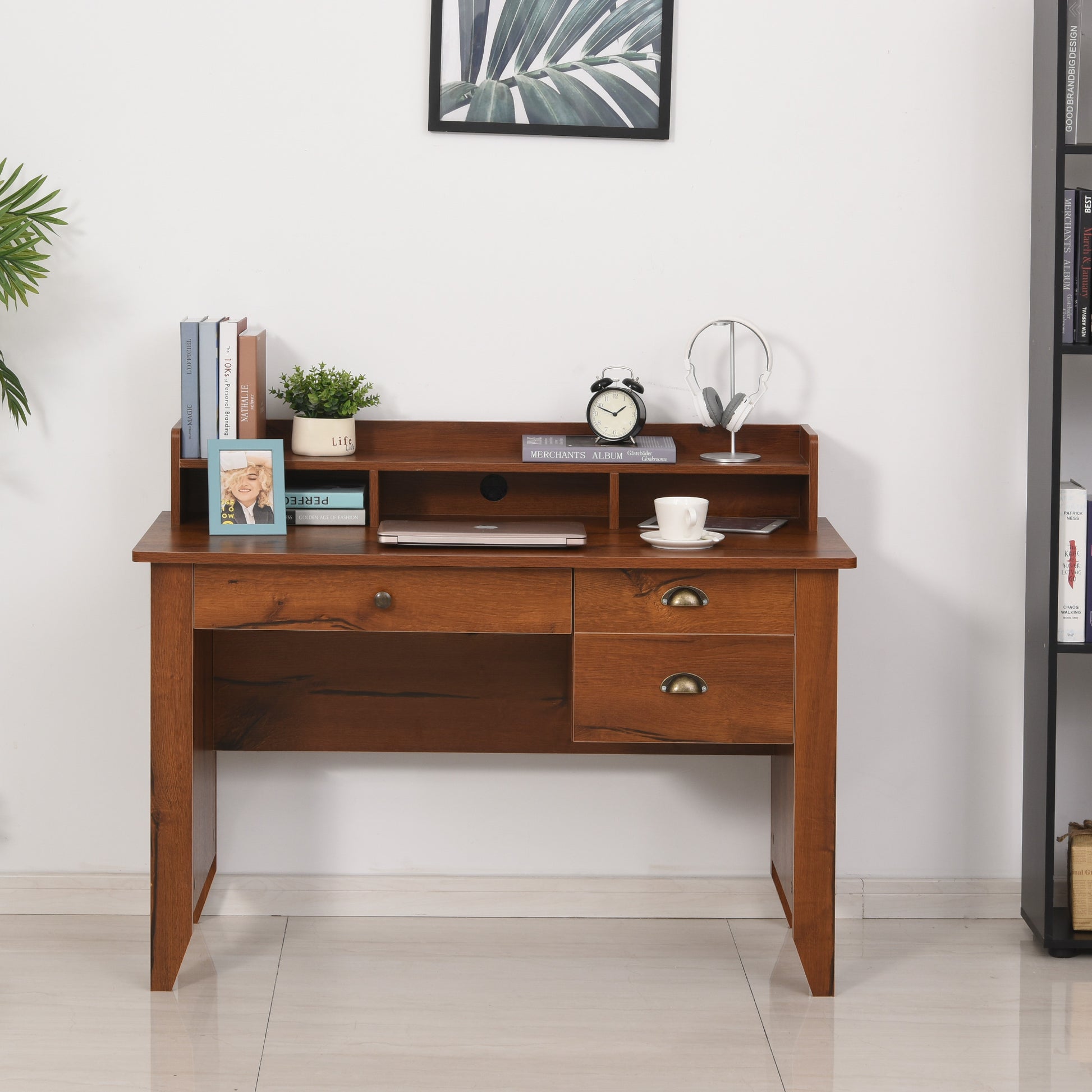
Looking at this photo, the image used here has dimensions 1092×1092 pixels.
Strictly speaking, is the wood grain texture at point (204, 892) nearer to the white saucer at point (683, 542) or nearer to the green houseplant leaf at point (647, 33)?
the white saucer at point (683, 542)

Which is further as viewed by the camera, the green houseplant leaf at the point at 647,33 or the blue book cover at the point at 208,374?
the green houseplant leaf at the point at 647,33

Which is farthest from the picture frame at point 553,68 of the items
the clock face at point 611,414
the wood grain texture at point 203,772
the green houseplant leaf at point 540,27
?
the wood grain texture at point 203,772

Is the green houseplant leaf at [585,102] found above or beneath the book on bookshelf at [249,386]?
above

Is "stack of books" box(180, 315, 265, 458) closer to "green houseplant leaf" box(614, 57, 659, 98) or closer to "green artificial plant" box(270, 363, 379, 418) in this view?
"green artificial plant" box(270, 363, 379, 418)

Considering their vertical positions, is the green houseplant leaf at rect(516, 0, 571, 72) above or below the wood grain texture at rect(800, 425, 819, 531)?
above

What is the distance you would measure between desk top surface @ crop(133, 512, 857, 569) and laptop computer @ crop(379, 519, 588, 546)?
1cm

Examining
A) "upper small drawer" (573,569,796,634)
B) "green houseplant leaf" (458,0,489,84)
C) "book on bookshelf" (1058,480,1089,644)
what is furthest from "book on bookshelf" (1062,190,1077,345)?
"green houseplant leaf" (458,0,489,84)

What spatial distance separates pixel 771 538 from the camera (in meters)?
2.29

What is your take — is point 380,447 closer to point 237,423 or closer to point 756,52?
point 237,423

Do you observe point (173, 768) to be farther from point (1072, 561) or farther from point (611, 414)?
→ point (1072, 561)

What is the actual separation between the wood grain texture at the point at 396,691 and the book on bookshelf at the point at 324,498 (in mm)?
278

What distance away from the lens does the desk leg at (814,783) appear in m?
2.12

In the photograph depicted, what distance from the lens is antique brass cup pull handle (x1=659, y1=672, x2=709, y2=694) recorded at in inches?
84.0

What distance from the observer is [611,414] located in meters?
2.41
